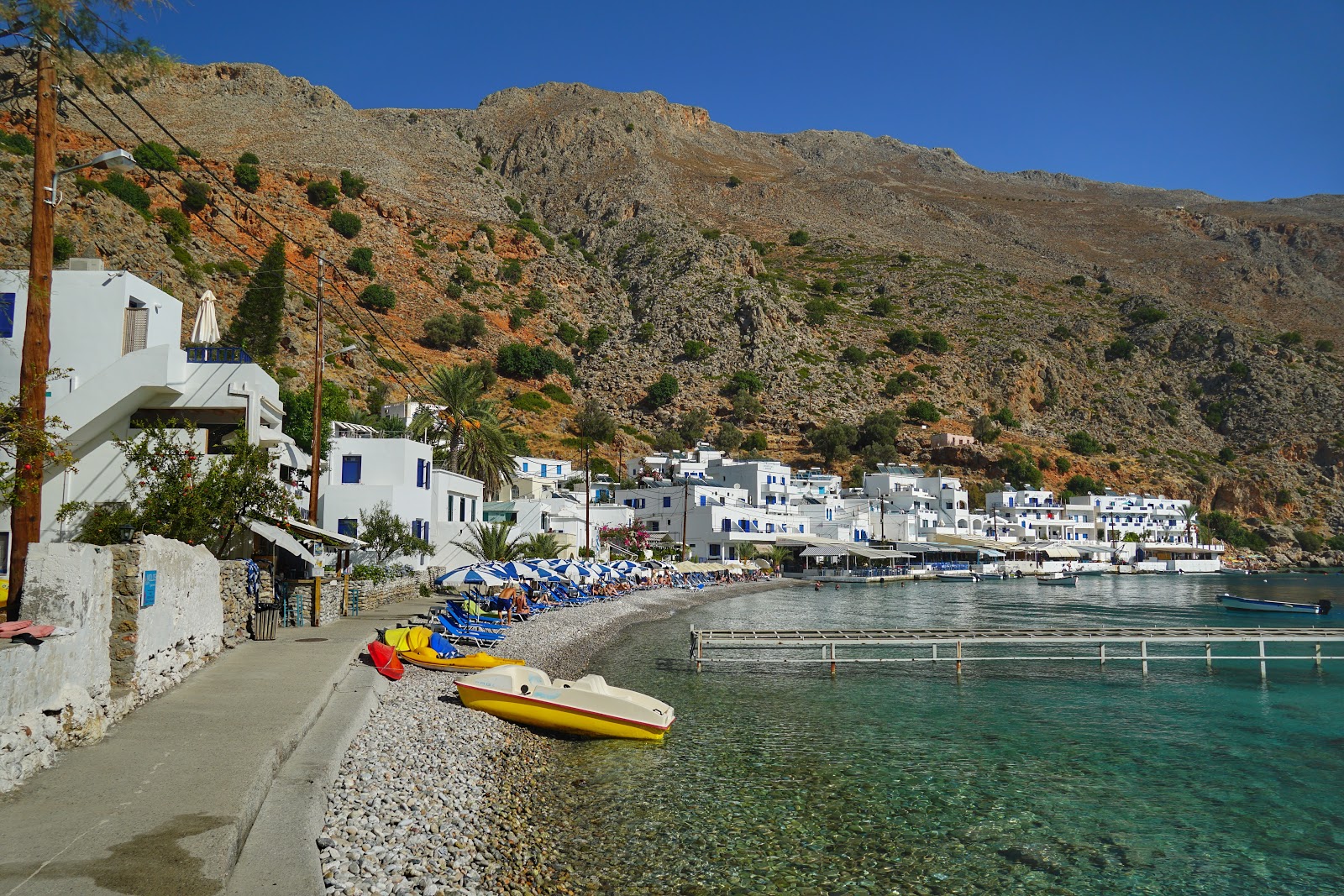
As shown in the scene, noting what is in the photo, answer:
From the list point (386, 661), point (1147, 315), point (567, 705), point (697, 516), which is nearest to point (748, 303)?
point (697, 516)

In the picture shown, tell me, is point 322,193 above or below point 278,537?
above

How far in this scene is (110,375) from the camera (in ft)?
67.8

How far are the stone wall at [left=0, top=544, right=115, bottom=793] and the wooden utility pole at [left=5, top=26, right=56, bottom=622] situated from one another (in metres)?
1.60

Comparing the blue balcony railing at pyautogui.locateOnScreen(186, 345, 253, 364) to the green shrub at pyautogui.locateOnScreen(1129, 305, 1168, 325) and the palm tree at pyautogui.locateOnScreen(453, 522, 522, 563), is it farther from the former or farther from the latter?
the green shrub at pyautogui.locateOnScreen(1129, 305, 1168, 325)

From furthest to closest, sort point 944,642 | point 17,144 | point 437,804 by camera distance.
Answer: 1. point 17,144
2. point 944,642
3. point 437,804

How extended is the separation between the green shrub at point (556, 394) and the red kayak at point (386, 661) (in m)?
75.3

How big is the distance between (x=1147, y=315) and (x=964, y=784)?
132 metres

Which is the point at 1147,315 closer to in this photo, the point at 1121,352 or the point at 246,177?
A: the point at 1121,352

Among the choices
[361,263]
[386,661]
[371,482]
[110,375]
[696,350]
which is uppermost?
[361,263]

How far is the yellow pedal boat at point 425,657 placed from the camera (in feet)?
64.0

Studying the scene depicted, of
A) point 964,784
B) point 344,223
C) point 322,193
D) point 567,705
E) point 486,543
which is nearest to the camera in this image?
point 964,784

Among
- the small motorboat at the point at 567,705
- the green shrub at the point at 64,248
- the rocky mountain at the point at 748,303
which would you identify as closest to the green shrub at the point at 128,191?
the rocky mountain at the point at 748,303

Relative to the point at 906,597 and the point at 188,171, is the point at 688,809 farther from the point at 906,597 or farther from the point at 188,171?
the point at 188,171

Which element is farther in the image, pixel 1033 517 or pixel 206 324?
pixel 1033 517
